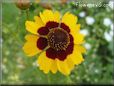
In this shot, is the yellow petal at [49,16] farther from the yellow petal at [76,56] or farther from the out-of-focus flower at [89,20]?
the out-of-focus flower at [89,20]

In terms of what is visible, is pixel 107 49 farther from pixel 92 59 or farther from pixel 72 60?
pixel 72 60

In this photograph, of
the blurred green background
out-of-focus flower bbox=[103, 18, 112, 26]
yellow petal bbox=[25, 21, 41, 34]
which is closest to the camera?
yellow petal bbox=[25, 21, 41, 34]

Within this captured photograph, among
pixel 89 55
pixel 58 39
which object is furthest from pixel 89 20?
pixel 58 39

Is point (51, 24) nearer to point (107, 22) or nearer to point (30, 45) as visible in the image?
point (30, 45)

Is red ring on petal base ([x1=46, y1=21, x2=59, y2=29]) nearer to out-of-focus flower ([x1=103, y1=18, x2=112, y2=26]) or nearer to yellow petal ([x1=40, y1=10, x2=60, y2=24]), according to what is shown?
yellow petal ([x1=40, y1=10, x2=60, y2=24])

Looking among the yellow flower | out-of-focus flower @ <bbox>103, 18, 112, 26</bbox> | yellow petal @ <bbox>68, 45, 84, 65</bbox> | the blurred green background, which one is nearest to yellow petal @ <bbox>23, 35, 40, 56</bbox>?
the yellow flower

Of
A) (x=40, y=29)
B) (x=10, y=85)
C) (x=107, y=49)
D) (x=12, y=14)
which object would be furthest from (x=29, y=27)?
(x=107, y=49)
